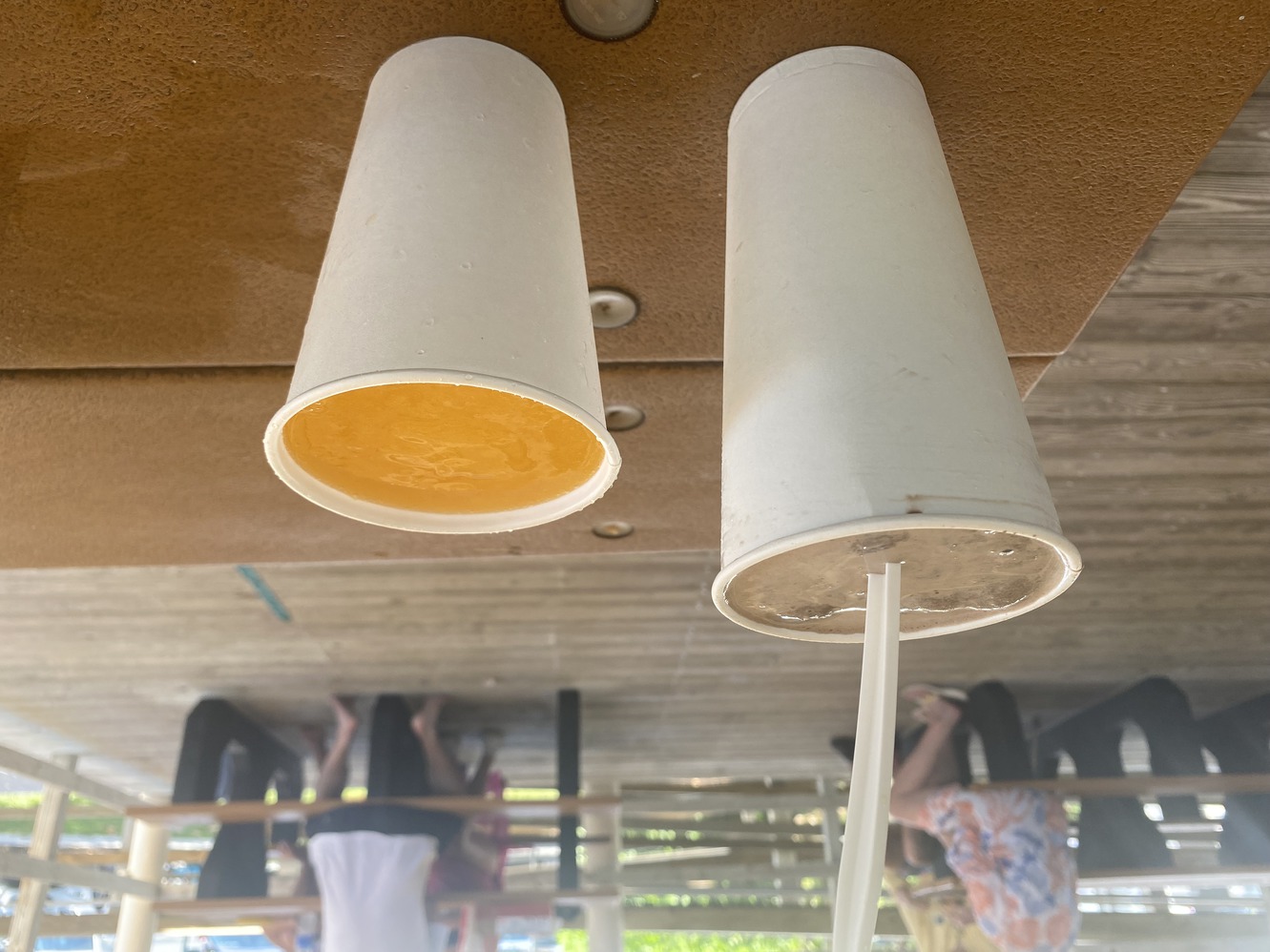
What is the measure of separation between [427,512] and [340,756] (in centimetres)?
461

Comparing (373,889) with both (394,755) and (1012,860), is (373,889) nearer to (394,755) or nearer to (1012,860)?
(394,755)

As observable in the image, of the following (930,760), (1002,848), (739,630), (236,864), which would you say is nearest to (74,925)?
(236,864)

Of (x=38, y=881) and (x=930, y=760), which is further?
(x=930, y=760)

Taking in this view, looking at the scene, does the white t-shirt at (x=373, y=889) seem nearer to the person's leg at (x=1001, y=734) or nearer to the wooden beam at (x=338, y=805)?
the wooden beam at (x=338, y=805)

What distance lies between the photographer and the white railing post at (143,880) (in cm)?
475

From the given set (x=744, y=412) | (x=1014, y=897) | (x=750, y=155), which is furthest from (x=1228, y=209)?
(x=1014, y=897)

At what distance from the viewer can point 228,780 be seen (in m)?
5.25

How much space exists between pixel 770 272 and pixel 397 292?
0.28 m

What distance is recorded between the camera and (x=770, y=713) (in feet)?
18.1

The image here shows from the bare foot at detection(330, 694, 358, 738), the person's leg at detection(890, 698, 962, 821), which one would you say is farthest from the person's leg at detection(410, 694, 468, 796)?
the person's leg at detection(890, 698, 962, 821)

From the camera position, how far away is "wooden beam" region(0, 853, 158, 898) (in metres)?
3.18

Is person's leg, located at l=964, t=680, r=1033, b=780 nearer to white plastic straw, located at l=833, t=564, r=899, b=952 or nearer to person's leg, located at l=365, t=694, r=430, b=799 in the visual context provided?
person's leg, located at l=365, t=694, r=430, b=799

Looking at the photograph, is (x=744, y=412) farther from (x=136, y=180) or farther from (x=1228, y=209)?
(x=1228, y=209)

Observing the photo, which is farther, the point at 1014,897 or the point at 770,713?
the point at 770,713
